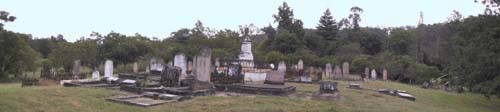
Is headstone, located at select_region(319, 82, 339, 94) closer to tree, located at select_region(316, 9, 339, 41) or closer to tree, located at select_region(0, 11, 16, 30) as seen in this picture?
tree, located at select_region(0, 11, 16, 30)

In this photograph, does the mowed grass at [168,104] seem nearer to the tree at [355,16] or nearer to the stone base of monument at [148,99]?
the stone base of monument at [148,99]

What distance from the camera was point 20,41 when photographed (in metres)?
32.4

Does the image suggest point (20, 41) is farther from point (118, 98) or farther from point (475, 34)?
point (475, 34)

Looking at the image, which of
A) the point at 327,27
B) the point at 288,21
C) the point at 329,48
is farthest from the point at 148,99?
the point at 327,27

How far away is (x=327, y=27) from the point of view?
208 ft

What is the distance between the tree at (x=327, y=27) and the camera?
6253 cm

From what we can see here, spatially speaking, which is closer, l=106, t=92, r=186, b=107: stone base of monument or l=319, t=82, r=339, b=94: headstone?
l=106, t=92, r=186, b=107: stone base of monument

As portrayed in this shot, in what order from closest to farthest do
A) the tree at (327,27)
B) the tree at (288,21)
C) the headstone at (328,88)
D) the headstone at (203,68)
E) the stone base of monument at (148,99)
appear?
the stone base of monument at (148,99) < the headstone at (328,88) < the headstone at (203,68) < the tree at (288,21) < the tree at (327,27)

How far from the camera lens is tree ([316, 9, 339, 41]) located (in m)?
62.5

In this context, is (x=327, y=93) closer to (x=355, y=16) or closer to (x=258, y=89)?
(x=258, y=89)

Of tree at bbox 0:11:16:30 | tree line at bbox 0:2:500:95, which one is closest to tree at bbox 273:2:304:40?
tree line at bbox 0:2:500:95

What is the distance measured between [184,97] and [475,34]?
1267 centimetres

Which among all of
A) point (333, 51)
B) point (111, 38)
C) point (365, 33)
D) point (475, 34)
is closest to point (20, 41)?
point (111, 38)

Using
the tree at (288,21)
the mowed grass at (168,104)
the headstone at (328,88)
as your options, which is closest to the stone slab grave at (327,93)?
the headstone at (328,88)
